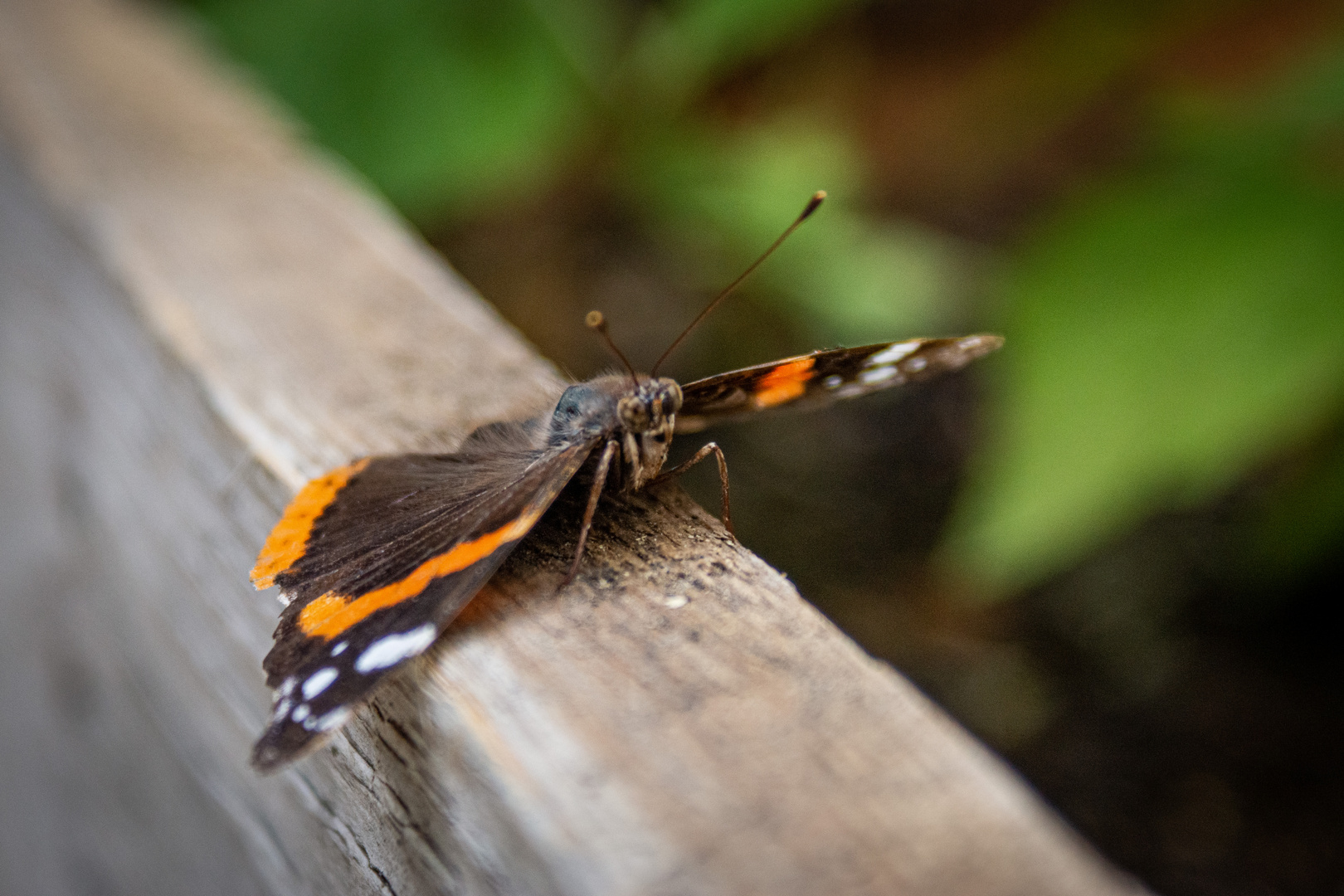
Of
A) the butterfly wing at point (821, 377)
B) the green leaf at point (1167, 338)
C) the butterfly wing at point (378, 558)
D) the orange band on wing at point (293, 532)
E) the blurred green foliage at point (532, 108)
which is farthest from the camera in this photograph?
the blurred green foliage at point (532, 108)

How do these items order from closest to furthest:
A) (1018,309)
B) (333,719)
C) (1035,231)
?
(333,719) → (1018,309) → (1035,231)

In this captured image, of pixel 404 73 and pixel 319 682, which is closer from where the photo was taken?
pixel 319 682

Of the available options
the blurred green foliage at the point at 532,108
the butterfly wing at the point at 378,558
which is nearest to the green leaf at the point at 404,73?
the blurred green foliage at the point at 532,108

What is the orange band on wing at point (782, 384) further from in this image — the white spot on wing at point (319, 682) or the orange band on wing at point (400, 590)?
the white spot on wing at point (319, 682)

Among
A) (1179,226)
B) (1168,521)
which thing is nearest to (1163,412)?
(1179,226)

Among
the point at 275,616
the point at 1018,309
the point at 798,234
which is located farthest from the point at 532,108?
the point at 275,616

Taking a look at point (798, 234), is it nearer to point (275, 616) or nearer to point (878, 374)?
point (878, 374)
